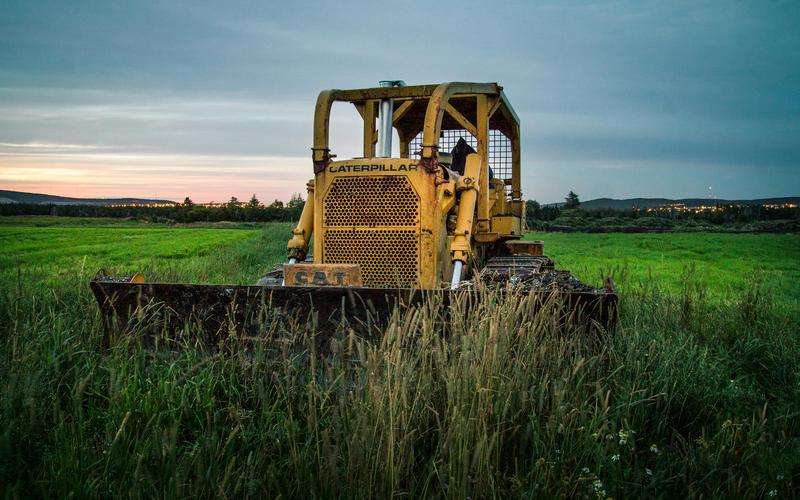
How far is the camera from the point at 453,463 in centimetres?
285

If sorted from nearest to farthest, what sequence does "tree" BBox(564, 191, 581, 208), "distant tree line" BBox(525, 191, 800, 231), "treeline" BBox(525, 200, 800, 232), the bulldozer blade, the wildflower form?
the wildflower, the bulldozer blade, "treeline" BBox(525, 200, 800, 232), "distant tree line" BBox(525, 191, 800, 231), "tree" BBox(564, 191, 581, 208)

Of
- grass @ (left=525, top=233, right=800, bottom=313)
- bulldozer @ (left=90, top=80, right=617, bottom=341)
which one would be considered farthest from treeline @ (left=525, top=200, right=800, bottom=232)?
bulldozer @ (left=90, top=80, right=617, bottom=341)

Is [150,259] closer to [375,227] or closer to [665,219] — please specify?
[375,227]

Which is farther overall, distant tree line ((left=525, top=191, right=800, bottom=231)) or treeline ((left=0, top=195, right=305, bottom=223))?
treeline ((left=0, top=195, right=305, bottom=223))

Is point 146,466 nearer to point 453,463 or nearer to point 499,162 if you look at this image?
point 453,463

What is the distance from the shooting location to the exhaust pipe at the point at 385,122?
6.57 metres

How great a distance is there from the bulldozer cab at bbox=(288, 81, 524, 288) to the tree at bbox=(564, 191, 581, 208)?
2263 inches

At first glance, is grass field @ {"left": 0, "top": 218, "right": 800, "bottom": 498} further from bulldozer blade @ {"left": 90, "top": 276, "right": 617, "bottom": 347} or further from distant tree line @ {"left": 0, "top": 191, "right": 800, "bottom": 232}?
distant tree line @ {"left": 0, "top": 191, "right": 800, "bottom": 232}

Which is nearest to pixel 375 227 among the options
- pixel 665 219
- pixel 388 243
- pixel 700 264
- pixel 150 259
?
pixel 388 243

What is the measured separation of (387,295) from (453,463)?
1.71 m

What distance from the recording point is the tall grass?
2830 mm

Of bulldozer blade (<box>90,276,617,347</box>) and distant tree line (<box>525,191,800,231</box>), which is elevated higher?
distant tree line (<box>525,191,800,231</box>)

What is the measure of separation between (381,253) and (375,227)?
272mm

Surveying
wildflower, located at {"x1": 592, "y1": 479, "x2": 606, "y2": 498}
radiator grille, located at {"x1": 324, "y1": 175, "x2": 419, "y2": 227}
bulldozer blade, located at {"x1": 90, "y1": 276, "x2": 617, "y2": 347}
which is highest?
radiator grille, located at {"x1": 324, "y1": 175, "x2": 419, "y2": 227}
